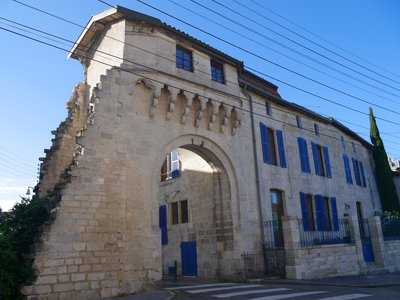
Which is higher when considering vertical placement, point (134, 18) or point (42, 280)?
point (134, 18)

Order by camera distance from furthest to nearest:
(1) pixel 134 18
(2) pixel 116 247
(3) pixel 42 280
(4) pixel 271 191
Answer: (4) pixel 271 191 < (1) pixel 134 18 < (2) pixel 116 247 < (3) pixel 42 280

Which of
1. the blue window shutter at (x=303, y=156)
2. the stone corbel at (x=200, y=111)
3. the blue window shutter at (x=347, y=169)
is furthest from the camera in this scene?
the blue window shutter at (x=347, y=169)

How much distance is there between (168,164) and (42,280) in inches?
407

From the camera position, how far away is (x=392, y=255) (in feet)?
56.4

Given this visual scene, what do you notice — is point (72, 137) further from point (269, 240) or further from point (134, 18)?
point (269, 240)

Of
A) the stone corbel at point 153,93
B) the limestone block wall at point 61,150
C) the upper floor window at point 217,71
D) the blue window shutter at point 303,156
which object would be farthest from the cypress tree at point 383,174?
the limestone block wall at point 61,150

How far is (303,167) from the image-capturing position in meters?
17.5

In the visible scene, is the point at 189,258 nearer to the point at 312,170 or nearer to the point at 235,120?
the point at 235,120

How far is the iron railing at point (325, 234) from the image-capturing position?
49.7 feet

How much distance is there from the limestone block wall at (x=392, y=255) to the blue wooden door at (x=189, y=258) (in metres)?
9.14

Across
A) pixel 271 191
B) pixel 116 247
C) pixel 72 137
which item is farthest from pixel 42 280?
pixel 271 191

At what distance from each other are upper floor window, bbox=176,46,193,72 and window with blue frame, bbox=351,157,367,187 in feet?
45.5

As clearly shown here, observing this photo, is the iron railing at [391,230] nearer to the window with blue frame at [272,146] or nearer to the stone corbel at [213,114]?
the window with blue frame at [272,146]

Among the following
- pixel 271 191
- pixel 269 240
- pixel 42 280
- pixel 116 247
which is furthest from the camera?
pixel 271 191
